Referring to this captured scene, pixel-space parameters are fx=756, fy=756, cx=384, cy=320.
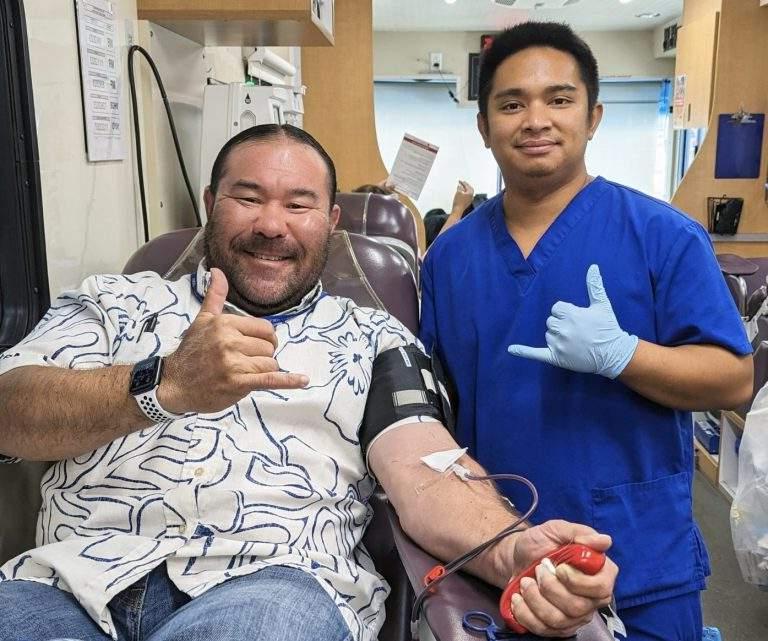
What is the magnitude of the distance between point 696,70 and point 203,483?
16.9ft

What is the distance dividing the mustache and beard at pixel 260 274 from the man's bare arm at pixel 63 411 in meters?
0.37

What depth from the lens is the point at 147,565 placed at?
110cm

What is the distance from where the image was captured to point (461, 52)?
315 inches

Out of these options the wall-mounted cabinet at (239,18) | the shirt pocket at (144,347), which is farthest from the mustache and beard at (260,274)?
the wall-mounted cabinet at (239,18)

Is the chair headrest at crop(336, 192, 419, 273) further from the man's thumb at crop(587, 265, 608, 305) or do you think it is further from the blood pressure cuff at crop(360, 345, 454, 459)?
the man's thumb at crop(587, 265, 608, 305)

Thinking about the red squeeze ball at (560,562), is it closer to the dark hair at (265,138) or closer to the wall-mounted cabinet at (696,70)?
the dark hair at (265,138)

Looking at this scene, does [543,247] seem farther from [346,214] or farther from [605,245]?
[346,214]

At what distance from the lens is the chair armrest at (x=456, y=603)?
0.90 m

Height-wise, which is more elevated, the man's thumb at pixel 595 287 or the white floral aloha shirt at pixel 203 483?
the man's thumb at pixel 595 287

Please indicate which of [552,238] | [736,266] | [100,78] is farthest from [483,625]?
[736,266]

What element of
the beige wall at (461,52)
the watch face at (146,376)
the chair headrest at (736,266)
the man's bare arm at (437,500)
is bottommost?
the man's bare arm at (437,500)

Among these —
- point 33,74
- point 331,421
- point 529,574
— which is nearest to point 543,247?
point 331,421

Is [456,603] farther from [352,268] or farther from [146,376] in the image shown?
[352,268]

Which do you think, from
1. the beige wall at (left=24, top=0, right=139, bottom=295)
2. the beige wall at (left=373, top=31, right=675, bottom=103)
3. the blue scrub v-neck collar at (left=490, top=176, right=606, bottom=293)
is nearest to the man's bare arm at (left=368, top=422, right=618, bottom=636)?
the blue scrub v-neck collar at (left=490, top=176, right=606, bottom=293)
